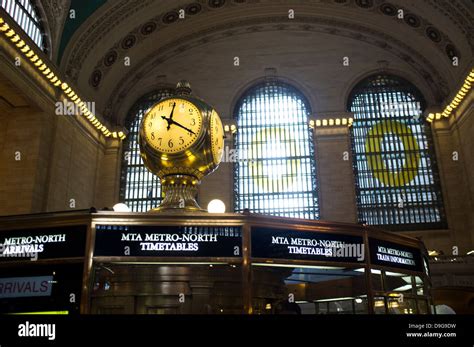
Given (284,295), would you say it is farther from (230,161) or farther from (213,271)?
(230,161)

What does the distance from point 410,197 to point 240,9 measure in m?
10.5

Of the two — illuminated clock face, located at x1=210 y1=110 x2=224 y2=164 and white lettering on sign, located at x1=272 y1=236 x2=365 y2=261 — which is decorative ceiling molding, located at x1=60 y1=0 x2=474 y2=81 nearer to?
illuminated clock face, located at x1=210 y1=110 x2=224 y2=164

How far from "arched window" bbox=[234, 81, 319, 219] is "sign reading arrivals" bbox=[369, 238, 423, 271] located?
16.9m

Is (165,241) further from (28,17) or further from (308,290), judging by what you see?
(28,17)

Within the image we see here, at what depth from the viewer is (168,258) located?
63.6 inches

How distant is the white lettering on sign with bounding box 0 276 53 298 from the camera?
1.62m

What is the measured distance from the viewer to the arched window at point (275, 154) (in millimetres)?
19328

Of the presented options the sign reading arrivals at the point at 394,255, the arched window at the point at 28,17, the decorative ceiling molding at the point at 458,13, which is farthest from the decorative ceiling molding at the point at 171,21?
the sign reading arrivals at the point at 394,255

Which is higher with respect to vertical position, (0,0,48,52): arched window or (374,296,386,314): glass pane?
(0,0,48,52): arched window

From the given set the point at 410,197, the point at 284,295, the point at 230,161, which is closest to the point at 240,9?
the point at 230,161

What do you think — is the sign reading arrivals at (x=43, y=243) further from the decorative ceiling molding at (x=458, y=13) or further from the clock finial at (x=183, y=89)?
the decorative ceiling molding at (x=458, y=13)

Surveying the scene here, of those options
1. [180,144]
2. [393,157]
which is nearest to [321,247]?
[180,144]

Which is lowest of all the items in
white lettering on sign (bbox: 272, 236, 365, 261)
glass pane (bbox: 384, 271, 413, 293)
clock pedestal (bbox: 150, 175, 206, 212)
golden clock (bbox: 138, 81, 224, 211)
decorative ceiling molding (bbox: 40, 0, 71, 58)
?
glass pane (bbox: 384, 271, 413, 293)

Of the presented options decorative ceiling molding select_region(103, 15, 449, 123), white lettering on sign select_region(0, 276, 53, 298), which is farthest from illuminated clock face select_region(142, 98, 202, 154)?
decorative ceiling molding select_region(103, 15, 449, 123)
